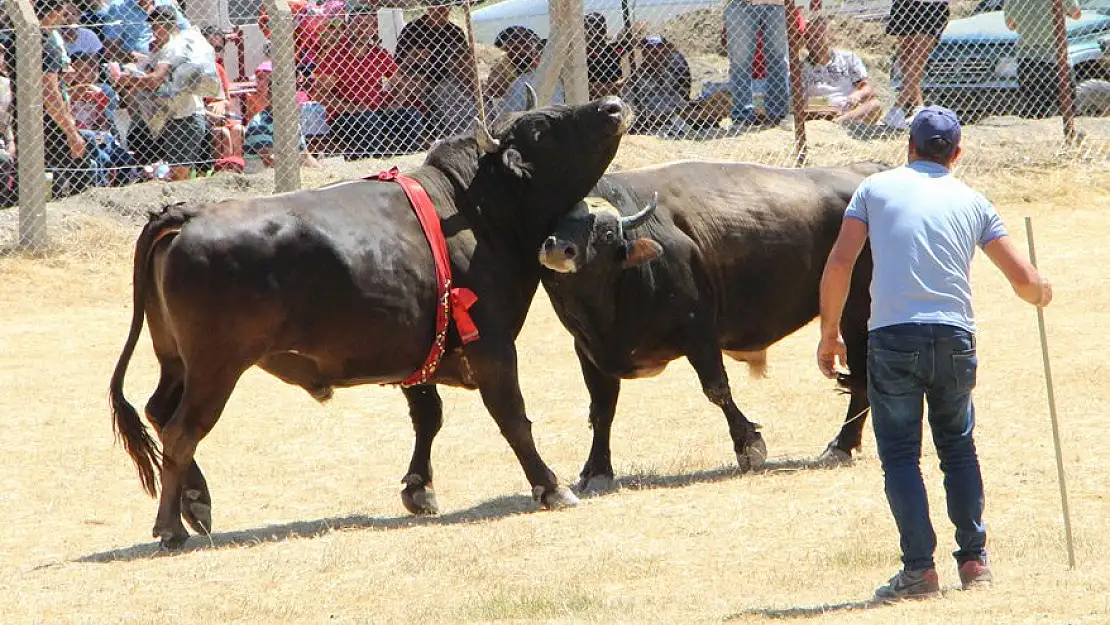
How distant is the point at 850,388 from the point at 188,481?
380cm

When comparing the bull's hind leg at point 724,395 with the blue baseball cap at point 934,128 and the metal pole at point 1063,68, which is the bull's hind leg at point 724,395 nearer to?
the blue baseball cap at point 934,128

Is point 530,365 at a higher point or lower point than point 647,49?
lower

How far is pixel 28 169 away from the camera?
49.3 ft

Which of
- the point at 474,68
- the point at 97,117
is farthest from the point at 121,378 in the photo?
the point at 474,68

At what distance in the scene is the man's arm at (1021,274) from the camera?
19.7 ft

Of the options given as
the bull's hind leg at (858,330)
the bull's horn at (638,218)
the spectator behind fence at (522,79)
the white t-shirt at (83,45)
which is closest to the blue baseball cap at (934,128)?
the bull's horn at (638,218)

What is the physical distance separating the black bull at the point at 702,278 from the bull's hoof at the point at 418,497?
90 centimetres

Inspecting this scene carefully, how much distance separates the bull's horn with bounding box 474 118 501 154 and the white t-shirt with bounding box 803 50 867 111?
32.3 ft

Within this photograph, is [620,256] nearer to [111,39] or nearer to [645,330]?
[645,330]

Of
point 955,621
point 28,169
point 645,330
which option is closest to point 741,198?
point 645,330

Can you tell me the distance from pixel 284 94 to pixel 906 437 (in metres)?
10.6

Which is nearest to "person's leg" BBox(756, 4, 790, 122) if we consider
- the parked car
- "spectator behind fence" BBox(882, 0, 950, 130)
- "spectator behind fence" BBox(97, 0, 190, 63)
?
"spectator behind fence" BBox(882, 0, 950, 130)

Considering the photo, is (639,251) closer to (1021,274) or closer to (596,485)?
(596,485)

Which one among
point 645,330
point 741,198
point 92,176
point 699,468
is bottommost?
point 92,176
